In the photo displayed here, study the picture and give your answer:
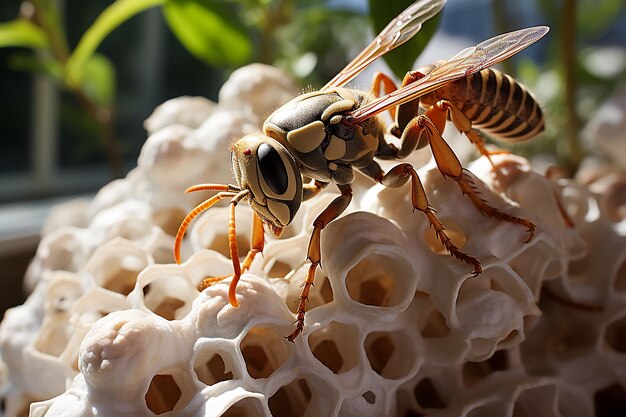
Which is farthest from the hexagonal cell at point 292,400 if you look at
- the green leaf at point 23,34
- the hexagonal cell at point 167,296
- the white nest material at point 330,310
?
the green leaf at point 23,34

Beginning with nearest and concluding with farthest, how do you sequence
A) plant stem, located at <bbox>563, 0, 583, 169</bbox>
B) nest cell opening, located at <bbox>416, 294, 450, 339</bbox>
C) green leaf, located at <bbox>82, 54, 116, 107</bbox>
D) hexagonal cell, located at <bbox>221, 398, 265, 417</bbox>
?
hexagonal cell, located at <bbox>221, 398, 265, 417</bbox> → nest cell opening, located at <bbox>416, 294, 450, 339</bbox> → plant stem, located at <bbox>563, 0, 583, 169</bbox> → green leaf, located at <bbox>82, 54, 116, 107</bbox>

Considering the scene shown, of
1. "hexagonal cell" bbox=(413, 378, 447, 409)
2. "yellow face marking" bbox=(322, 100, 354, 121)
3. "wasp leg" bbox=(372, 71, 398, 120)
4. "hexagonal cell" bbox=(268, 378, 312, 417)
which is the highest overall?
"yellow face marking" bbox=(322, 100, 354, 121)

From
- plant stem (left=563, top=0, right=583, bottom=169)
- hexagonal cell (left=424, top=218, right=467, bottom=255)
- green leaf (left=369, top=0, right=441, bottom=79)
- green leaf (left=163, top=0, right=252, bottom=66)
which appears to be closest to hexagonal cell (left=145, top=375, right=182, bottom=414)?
hexagonal cell (left=424, top=218, right=467, bottom=255)

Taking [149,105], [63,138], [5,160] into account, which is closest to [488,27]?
[149,105]

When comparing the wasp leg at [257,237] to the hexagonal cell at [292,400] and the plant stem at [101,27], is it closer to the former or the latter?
the hexagonal cell at [292,400]

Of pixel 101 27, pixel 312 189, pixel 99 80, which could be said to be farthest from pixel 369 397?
pixel 99 80

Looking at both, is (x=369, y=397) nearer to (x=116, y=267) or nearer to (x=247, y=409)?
(x=247, y=409)

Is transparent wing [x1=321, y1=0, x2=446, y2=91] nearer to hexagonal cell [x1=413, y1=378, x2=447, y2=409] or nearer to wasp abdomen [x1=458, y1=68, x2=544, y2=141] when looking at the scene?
wasp abdomen [x1=458, y1=68, x2=544, y2=141]
